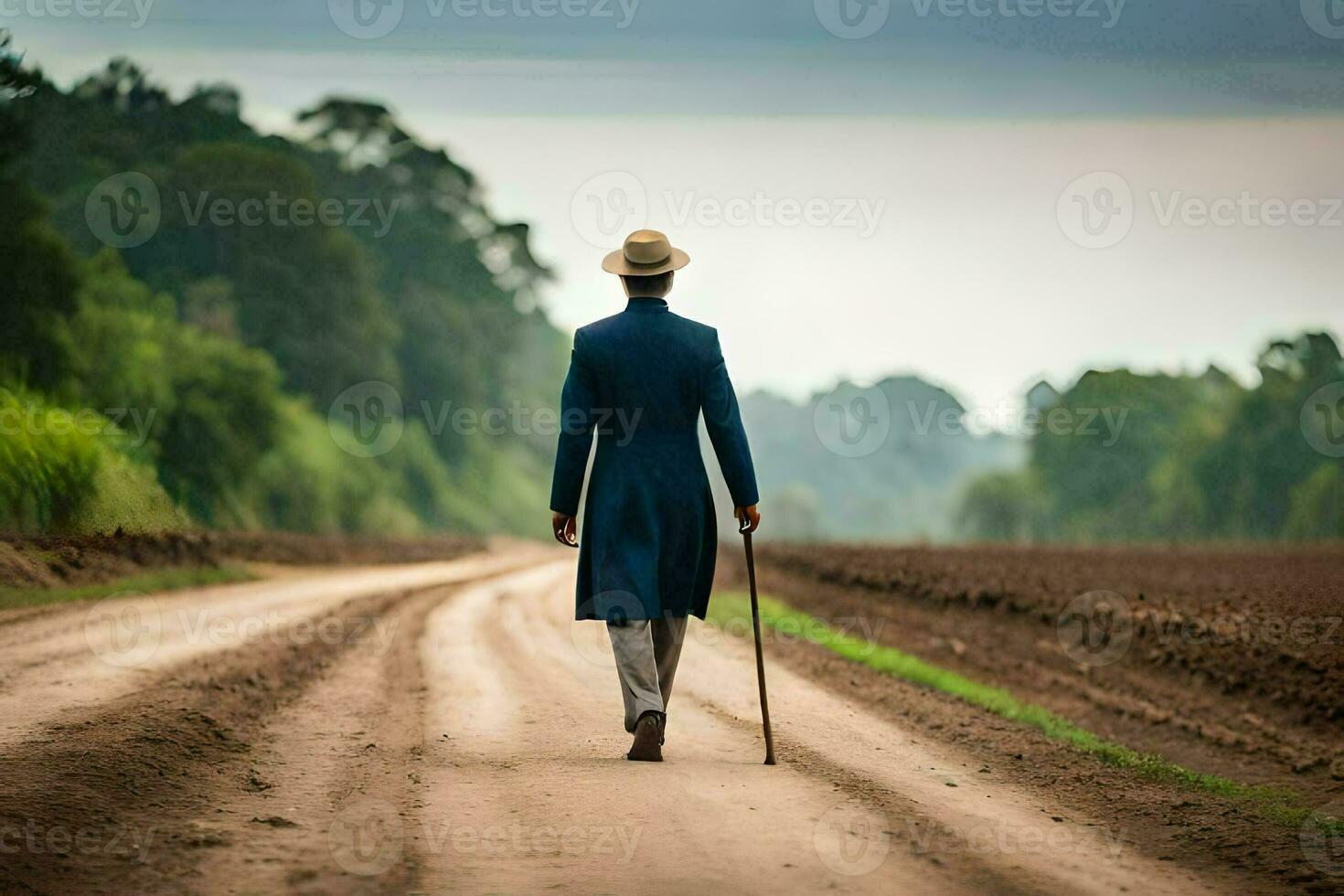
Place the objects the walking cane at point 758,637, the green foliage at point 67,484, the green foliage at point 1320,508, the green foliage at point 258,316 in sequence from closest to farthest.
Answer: the walking cane at point 758,637
the green foliage at point 67,484
the green foliage at point 258,316
the green foliage at point 1320,508

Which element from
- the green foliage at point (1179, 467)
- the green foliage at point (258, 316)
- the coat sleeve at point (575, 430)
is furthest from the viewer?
the green foliage at point (1179, 467)

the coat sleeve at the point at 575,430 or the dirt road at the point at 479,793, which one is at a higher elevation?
the coat sleeve at the point at 575,430

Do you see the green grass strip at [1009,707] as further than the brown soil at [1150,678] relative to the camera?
Yes

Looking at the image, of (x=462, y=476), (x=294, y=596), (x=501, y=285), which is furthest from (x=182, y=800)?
(x=501, y=285)

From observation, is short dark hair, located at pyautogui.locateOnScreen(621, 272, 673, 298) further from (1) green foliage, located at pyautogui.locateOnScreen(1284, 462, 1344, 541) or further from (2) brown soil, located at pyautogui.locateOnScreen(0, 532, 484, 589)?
(1) green foliage, located at pyautogui.locateOnScreen(1284, 462, 1344, 541)

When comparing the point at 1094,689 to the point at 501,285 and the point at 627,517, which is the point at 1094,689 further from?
the point at 501,285

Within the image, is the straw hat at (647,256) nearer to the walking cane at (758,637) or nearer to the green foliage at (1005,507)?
the walking cane at (758,637)

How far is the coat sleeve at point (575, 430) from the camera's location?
7.20 meters

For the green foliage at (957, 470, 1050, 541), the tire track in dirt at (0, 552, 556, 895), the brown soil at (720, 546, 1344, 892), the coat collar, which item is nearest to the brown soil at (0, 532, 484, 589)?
the tire track in dirt at (0, 552, 556, 895)

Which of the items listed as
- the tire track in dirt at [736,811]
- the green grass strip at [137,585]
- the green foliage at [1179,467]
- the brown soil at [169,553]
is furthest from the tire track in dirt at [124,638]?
the green foliage at [1179,467]

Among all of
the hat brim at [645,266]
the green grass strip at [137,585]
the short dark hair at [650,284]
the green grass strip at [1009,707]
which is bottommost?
the green grass strip at [137,585]

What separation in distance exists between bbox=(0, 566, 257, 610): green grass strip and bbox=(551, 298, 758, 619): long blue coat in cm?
1176

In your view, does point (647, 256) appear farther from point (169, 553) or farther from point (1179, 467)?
point (1179, 467)

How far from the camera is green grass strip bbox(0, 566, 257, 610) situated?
662 inches
